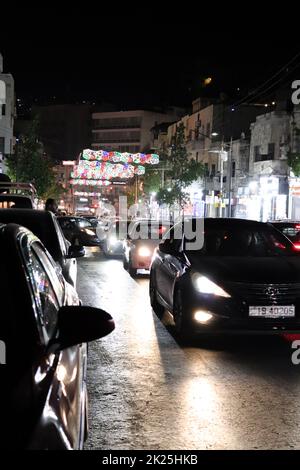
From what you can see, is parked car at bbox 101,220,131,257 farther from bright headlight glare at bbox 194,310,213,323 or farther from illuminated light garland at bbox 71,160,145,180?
illuminated light garland at bbox 71,160,145,180

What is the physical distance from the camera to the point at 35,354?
2779mm

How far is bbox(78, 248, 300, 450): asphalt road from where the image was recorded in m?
5.05

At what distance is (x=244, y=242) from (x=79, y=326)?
6.95 metres

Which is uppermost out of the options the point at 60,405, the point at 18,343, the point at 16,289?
the point at 16,289

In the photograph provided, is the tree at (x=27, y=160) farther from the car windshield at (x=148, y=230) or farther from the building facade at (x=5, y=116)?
the car windshield at (x=148, y=230)

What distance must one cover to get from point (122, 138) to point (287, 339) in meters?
111

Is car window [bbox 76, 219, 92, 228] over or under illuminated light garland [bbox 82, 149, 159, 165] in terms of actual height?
under

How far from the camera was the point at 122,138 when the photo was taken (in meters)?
119

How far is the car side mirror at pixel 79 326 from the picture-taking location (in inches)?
120

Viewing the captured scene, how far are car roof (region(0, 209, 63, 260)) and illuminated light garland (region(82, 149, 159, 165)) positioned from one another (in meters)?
61.2

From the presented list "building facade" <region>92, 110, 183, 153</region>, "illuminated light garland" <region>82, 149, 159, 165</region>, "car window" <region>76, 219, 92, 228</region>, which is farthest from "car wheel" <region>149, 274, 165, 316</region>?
"building facade" <region>92, 110, 183, 153</region>

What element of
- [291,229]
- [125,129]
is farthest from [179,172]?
[125,129]
